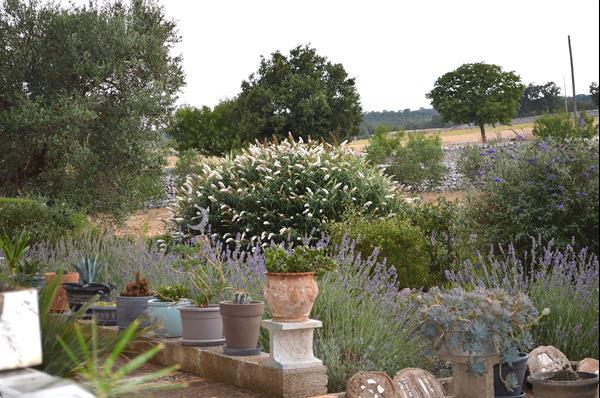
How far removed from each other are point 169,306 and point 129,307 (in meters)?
0.57

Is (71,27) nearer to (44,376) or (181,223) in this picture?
(181,223)

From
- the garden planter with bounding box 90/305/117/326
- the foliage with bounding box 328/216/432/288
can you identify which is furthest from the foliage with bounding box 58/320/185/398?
the foliage with bounding box 328/216/432/288

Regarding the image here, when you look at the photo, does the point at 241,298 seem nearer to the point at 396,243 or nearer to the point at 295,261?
the point at 295,261

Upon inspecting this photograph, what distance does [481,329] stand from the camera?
16.8ft

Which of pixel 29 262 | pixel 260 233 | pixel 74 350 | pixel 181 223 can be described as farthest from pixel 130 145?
pixel 74 350

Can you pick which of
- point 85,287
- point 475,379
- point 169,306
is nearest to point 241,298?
point 169,306

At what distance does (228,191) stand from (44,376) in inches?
401

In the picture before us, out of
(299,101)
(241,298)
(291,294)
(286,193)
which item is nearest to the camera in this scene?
(291,294)

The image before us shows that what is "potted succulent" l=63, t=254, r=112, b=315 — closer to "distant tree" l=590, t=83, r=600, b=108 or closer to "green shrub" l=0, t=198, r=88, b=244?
"green shrub" l=0, t=198, r=88, b=244

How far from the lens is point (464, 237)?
10.6 meters

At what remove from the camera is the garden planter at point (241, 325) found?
6.07 metres

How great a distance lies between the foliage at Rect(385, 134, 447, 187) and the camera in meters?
36.0

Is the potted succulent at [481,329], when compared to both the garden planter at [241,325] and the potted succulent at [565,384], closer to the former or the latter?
the potted succulent at [565,384]

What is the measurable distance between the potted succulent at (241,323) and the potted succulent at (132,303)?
1415 mm
